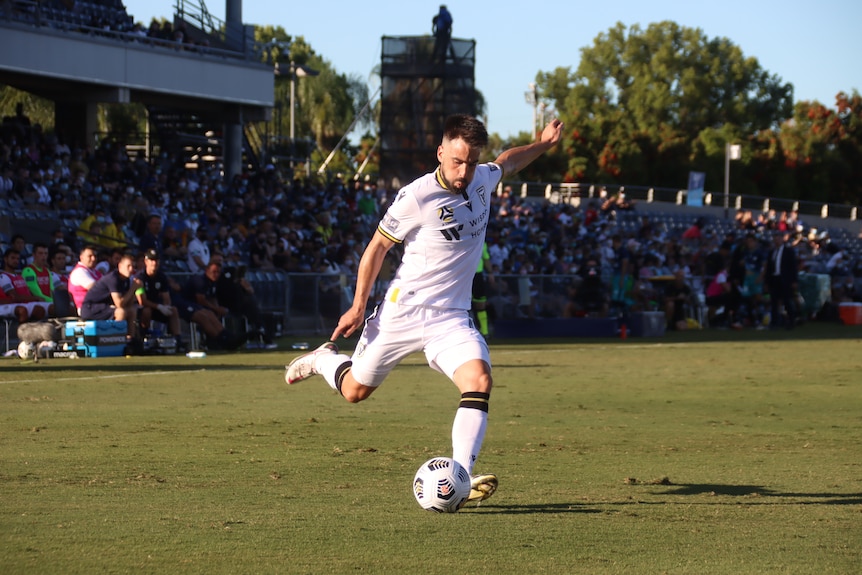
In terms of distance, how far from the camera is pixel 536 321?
2703 cm

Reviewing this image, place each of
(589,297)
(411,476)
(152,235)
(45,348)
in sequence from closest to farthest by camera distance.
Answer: (411,476) → (45,348) → (152,235) → (589,297)

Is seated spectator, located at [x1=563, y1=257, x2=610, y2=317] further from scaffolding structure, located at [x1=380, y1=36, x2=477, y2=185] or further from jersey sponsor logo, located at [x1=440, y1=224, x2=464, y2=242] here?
jersey sponsor logo, located at [x1=440, y1=224, x2=464, y2=242]

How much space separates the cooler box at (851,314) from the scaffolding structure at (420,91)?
11355 millimetres

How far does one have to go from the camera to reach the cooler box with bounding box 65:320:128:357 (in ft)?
61.5

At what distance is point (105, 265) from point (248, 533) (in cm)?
1642

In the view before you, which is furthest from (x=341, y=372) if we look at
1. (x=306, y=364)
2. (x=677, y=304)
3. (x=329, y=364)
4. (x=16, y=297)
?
(x=677, y=304)

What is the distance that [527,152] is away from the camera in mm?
8547

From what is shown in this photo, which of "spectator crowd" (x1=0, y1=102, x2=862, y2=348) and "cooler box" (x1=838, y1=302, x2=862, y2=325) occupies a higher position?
"spectator crowd" (x1=0, y1=102, x2=862, y2=348)

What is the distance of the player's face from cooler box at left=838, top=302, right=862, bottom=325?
27.5 meters

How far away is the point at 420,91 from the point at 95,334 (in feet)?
56.4

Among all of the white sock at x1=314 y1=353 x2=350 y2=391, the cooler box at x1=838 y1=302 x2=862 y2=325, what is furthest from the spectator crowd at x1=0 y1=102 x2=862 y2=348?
the white sock at x1=314 y1=353 x2=350 y2=391

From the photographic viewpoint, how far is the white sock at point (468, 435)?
263 inches

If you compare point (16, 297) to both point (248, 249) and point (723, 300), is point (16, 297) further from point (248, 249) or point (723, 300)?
point (723, 300)

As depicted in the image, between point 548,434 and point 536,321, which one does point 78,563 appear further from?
point 536,321
